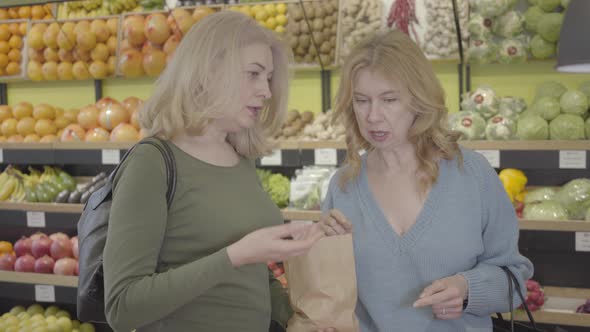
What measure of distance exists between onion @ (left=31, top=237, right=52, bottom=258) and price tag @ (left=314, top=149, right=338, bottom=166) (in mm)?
1963

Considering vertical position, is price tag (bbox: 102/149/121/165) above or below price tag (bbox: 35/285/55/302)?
above

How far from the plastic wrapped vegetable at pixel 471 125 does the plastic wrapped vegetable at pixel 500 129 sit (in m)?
0.04

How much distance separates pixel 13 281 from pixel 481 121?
312 centimetres

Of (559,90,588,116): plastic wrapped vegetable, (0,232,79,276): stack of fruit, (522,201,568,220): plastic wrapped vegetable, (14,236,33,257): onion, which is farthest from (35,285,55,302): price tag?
(559,90,588,116): plastic wrapped vegetable

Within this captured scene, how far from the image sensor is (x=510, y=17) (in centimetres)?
343

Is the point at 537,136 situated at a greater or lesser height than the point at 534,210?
greater

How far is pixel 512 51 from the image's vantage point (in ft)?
11.3

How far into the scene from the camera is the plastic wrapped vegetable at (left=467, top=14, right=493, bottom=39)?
341cm

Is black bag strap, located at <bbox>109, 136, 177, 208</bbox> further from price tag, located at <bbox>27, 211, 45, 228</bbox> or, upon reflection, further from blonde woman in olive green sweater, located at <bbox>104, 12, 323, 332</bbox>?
price tag, located at <bbox>27, 211, 45, 228</bbox>

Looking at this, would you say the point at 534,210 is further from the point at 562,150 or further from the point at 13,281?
the point at 13,281

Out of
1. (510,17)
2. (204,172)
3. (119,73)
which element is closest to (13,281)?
(119,73)

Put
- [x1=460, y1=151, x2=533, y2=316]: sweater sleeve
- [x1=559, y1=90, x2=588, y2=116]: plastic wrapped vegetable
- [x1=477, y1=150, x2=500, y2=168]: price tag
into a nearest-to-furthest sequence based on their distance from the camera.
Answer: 1. [x1=460, y1=151, x2=533, y2=316]: sweater sleeve
2. [x1=477, y1=150, x2=500, y2=168]: price tag
3. [x1=559, y1=90, x2=588, y2=116]: plastic wrapped vegetable

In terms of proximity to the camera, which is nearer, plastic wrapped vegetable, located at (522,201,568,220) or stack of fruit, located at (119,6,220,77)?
plastic wrapped vegetable, located at (522,201,568,220)

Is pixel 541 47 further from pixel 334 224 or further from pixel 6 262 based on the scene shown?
pixel 6 262
